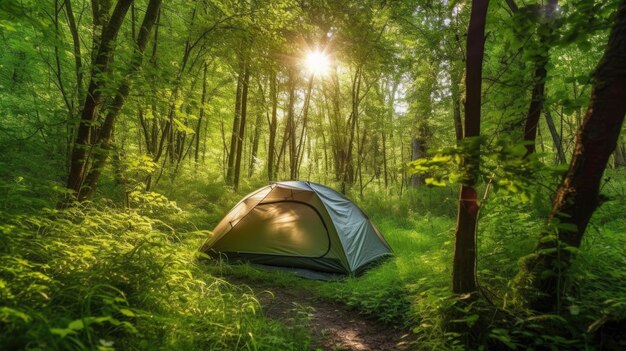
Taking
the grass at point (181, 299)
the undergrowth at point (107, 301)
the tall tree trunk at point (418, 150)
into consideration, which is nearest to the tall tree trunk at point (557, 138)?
the grass at point (181, 299)

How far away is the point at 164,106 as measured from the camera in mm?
4879

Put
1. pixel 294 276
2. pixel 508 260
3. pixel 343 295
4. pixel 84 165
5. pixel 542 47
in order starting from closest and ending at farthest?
pixel 542 47 → pixel 508 260 → pixel 84 165 → pixel 343 295 → pixel 294 276

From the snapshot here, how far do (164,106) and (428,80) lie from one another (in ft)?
24.4

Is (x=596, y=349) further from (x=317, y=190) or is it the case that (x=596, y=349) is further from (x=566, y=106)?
(x=317, y=190)

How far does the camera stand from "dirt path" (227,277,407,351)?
3398 mm

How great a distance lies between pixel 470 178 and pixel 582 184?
824mm

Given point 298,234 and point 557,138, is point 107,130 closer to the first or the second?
point 298,234

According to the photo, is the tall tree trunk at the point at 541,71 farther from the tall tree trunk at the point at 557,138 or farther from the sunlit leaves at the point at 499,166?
the tall tree trunk at the point at 557,138

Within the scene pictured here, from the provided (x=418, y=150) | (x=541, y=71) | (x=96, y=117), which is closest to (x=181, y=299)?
(x=96, y=117)

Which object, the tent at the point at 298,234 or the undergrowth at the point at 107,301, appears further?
the tent at the point at 298,234

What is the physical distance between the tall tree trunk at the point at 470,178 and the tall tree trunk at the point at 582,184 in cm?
41

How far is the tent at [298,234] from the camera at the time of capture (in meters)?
5.91

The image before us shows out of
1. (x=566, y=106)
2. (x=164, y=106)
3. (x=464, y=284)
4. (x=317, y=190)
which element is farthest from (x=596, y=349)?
(x=164, y=106)

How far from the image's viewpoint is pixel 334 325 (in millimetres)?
3910
